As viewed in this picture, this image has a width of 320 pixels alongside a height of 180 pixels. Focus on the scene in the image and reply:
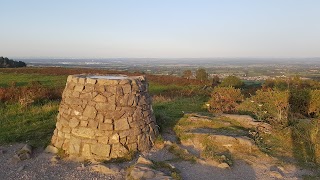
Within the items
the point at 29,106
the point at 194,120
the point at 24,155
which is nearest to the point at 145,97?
the point at 194,120

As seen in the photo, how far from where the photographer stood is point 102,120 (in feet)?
24.1

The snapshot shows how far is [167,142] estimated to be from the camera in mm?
8008

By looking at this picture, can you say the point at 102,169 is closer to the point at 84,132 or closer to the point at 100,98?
the point at 84,132

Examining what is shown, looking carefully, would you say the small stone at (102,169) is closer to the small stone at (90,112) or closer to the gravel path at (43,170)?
the gravel path at (43,170)

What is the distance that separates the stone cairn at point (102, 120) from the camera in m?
7.29

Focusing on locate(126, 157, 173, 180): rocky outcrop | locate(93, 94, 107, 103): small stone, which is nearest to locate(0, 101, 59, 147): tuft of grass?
locate(93, 94, 107, 103): small stone

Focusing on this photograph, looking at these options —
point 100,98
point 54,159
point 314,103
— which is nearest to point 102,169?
point 54,159

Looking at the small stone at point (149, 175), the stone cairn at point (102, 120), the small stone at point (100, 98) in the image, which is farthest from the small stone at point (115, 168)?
the small stone at point (100, 98)

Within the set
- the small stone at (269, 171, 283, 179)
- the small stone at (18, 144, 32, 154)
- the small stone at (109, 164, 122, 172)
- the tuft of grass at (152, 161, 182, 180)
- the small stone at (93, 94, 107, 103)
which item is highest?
the small stone at (93, 94, 107, 103)

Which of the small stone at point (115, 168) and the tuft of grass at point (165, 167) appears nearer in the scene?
the tuft of grass at point (165, 167)

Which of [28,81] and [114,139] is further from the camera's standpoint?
[28,81]

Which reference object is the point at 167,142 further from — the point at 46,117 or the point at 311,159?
the point at 46,117

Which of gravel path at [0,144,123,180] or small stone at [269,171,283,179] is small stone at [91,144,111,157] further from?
small stone at [269,171,283,179]

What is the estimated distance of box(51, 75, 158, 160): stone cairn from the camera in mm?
7285
